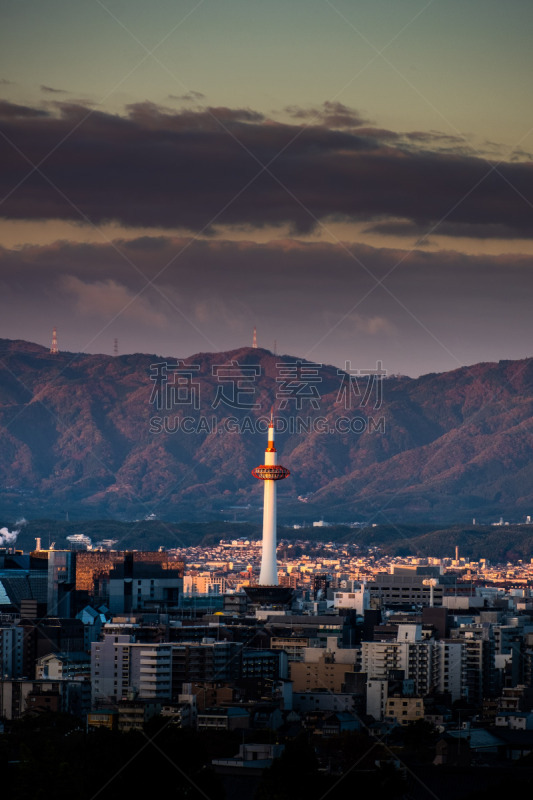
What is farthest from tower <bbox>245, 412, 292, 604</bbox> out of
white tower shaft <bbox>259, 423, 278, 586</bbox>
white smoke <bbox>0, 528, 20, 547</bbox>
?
white smoke <bbox>0, 528, 20, 547</bbox>

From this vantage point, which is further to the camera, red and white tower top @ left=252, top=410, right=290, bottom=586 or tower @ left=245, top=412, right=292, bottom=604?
red and white tower top @ left=252, top=410, right=290, bottom=586

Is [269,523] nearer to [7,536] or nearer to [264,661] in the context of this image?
[264,661]

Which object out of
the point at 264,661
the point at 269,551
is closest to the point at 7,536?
the point at 269,551

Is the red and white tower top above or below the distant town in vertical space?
above

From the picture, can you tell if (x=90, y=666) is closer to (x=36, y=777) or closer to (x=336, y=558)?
(x=36, y=777)

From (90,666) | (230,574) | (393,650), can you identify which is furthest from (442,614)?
(230,574)

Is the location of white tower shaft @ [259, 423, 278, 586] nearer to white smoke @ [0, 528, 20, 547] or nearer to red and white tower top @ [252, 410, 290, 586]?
red and white tower top @ [252, 410, 290, 586]
